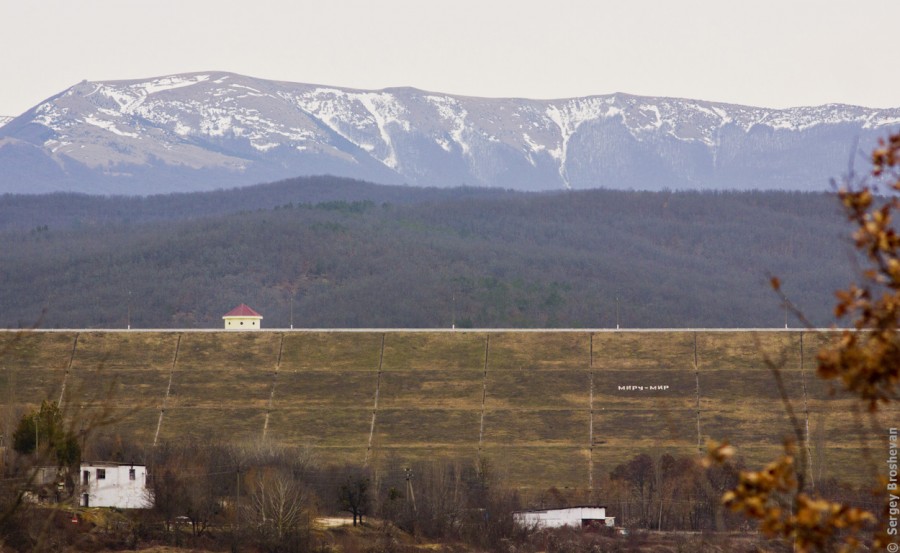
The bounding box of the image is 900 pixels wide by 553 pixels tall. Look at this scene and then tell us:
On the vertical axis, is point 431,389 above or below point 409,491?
above

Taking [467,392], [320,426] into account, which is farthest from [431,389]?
[320,426]

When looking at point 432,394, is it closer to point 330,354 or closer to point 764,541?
point 330,354

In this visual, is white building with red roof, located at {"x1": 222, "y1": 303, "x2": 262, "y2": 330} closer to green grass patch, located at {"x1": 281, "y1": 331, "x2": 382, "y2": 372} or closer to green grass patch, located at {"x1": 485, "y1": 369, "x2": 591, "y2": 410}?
green grass patch, located at {"x1": 281, "y1": 331, "x2": 382, "y2": 372}

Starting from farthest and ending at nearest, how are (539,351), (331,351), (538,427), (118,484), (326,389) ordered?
1. (331,351)
2. (539,351)
3. (326,389)
4. (538,427)
5. (118,484)

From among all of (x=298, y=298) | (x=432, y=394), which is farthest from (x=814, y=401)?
(x=298, y=298)

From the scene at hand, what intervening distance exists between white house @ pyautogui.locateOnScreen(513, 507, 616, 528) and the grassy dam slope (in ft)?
31.2

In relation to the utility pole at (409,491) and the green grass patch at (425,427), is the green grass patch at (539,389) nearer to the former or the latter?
the green grass patch at (425,427)

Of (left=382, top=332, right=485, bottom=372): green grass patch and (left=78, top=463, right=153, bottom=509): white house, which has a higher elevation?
(left=382, top=332, right=485, bottom=372): green grass patch

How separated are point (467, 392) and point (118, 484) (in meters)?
32.6

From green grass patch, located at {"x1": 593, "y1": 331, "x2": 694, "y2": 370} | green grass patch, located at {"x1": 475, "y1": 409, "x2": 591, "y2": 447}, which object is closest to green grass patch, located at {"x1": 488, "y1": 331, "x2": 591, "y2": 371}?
green grass patch, located at {"x1": 593, "y1": 331, "x2": 694, "y2": 370}

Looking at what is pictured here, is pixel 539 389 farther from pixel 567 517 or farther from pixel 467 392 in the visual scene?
pixel 567 517

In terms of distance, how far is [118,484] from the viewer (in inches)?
2746

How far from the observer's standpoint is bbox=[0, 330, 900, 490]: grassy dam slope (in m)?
89.2

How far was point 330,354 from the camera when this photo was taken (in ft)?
343
